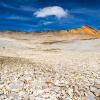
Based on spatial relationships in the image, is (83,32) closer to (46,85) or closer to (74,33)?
(74,33)

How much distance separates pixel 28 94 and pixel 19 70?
647cm

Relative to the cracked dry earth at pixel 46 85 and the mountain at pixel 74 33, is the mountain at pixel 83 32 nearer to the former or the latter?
the mountain at pixel 74 33

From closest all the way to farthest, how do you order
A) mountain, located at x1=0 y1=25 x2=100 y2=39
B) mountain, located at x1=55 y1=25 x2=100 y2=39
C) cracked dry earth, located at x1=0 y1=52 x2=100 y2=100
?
cracked dry earth, located at x1=0 y1=52 x2=100 y2=100 < mountain, located at x1=0 y1=25 x2=100 y2=39 < mountain, located at x1=55 y1=25 x2=100 y2=39

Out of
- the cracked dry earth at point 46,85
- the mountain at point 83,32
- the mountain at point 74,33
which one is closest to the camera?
the cracked dry earth at point 46,85

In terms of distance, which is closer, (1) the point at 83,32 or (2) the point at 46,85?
(2) the point at 46,85

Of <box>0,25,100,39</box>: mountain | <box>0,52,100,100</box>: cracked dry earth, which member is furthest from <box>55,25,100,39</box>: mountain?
<box>0,52,100,100</box>: cracked dry earth

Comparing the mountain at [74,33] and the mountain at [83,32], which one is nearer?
the mountain at [74,33]

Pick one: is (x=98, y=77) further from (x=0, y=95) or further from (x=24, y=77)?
(x=0, y=95)

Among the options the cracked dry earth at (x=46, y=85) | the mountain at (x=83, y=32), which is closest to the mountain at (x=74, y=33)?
the mountain at (x=83, y=32)

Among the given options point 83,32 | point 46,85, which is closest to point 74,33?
point 83,32

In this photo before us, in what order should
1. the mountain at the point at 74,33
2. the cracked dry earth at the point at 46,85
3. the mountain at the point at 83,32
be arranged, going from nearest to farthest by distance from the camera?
the cracked dry earth at the point at 46,85, the mountain at the point at 74,33, the mountain at the point at 83,32

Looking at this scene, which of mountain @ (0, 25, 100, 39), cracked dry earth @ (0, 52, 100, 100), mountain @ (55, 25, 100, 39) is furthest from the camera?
mountain @ (55, 25, 100, 39)

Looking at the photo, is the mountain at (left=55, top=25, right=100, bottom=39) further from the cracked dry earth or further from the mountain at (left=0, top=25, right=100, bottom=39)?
the cracked dry earth

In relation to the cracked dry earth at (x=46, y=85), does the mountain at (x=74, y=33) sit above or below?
above
